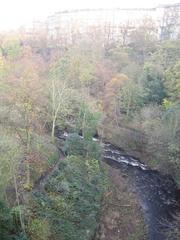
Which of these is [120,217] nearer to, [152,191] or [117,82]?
[152,191]

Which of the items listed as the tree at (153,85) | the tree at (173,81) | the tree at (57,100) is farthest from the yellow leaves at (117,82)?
the tree at (57,100)

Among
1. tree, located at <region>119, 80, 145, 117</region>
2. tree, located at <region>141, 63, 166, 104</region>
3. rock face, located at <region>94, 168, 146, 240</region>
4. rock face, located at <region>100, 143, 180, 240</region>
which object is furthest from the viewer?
tree, located at <region>141, 63, 166, 104</region>

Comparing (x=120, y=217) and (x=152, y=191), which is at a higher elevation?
(x=120, y=217)

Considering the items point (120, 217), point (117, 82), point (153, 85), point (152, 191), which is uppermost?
point (117, 82)

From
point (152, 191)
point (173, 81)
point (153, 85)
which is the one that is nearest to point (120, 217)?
point (152, 191)

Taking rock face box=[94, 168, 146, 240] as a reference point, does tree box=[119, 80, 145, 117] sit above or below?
above

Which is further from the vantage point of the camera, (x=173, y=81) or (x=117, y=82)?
(x=117, y=82)

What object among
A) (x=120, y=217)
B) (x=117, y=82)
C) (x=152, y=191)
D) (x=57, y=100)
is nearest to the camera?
(x=120, y=217)

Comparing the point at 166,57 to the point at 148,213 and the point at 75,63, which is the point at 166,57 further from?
the point at 148,213

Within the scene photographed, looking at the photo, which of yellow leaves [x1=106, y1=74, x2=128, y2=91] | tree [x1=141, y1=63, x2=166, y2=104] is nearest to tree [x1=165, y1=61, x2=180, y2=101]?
tree [x1=141, y1=63, x2=166, y2=104]

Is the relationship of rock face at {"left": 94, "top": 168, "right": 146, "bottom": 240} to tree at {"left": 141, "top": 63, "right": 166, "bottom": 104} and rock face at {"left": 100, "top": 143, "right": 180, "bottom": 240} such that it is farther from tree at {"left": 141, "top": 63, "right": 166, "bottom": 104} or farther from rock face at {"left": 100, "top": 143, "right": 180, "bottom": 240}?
tree at {"left": 141, "top": 63, "right": 166, "bottom": 104}

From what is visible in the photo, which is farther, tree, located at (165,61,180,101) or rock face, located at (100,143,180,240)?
tree, located at (165,61,180,101)

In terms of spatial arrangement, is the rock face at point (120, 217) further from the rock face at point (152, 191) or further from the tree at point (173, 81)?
the tree at point (173, 81)
